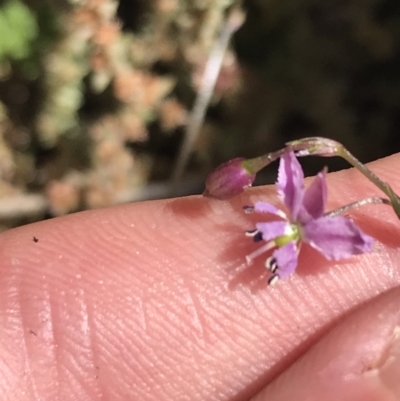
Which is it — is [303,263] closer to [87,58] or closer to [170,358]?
[170,358]

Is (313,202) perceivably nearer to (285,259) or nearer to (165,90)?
(285,259)

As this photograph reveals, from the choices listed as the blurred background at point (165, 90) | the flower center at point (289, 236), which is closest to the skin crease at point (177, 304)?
the flower center at point (289, 236)

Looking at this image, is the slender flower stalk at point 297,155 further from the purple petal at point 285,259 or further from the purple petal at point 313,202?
the purple petal at point 285,259

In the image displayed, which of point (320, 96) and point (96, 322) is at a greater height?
point (320, 96)

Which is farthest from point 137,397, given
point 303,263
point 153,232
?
point 303,263

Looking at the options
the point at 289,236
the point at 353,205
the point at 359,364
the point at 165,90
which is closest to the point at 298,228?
the point at 289,236

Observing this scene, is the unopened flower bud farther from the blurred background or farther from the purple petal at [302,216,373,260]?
Answer: the blurred background
